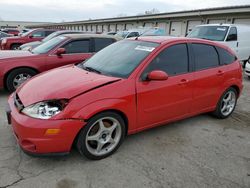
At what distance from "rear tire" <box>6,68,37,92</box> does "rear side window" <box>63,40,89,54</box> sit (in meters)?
1.22

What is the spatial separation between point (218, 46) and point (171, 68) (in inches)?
55.6

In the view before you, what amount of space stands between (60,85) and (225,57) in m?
3.18

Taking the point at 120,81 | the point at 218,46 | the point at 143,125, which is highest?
the point at 218,46

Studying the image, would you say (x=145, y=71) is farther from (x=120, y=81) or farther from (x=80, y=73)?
(x=80, y=73)

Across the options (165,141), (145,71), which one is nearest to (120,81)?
(145,71)

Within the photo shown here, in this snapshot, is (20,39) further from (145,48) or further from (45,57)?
(145,48)

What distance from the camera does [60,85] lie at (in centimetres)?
320

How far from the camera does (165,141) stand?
152 inches

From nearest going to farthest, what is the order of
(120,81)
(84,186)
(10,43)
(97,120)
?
(84,186)
(97,120)
(120,81)
(10,43)

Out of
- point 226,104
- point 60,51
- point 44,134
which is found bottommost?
point 226,104

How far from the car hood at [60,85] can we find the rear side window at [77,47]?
309 cm

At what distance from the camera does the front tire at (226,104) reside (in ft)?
15.6

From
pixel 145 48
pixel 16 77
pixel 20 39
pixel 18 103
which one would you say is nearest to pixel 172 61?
pixel 145 48

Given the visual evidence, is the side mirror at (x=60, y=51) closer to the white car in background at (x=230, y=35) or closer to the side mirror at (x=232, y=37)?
the white car in background at (x=230, y=35)
